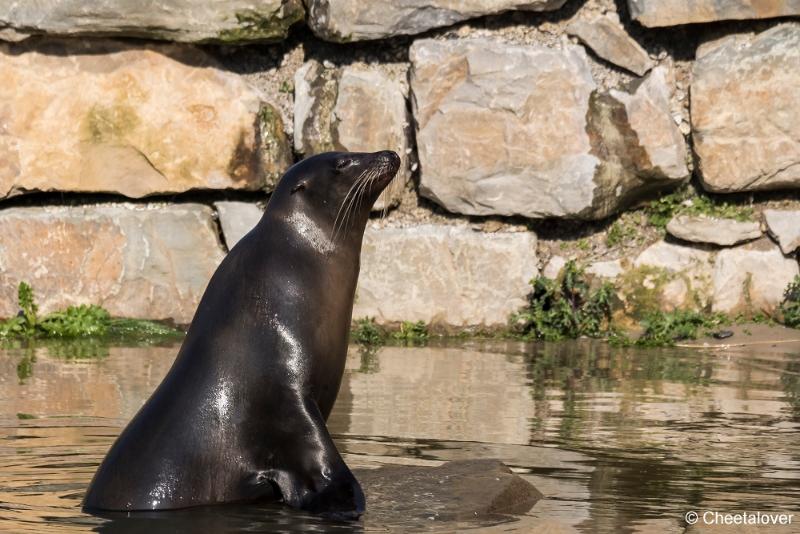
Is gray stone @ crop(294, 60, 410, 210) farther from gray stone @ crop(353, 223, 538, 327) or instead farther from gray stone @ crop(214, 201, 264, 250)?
gray stone @ crop(214, 201, 264, 250)

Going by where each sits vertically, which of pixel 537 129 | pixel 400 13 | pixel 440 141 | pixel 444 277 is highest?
pixel 400 13

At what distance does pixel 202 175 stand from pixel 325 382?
265 inches

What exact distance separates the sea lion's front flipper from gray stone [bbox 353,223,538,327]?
655cm

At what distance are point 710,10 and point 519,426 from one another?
5407mm

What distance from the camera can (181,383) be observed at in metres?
5.51

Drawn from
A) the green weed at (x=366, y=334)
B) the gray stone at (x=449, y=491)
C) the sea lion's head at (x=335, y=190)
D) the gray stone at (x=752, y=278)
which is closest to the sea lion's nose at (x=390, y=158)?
the sea lion's head at (x=335, y=190)

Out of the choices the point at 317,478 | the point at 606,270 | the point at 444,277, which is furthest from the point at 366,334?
the point at 317,478

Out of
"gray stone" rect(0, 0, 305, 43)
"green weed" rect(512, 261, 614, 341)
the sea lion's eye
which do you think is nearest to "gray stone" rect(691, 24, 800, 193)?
"green weed" rect(512, 261, 614, 341)

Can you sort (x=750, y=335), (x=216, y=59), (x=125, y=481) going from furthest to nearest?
(x=216, y=59), (x=750, y=335), (x=125, y=481)

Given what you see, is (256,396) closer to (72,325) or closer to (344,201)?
(344,201)

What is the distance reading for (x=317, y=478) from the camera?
5258mm

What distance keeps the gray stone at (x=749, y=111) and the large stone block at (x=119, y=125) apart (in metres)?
3.80

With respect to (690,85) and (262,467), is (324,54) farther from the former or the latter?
(262,467)

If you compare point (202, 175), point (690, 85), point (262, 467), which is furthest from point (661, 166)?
point (262, 467)
